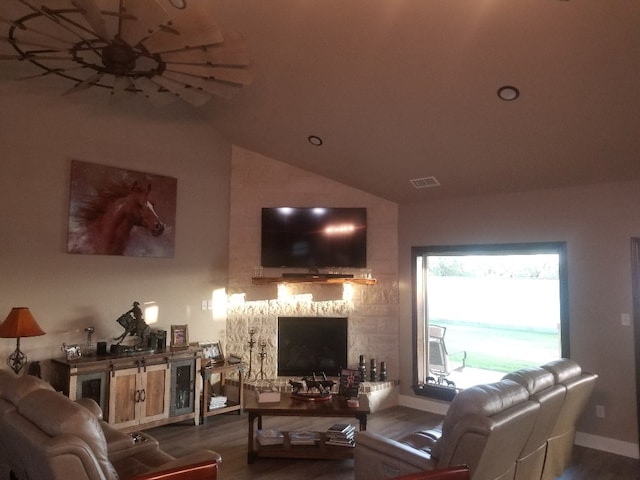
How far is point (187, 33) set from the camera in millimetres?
2744

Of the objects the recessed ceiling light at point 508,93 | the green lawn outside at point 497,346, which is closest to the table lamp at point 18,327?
the recessed ceiling light at point 508,93

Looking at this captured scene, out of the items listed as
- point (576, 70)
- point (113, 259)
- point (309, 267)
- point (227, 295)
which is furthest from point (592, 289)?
point (113, 259)

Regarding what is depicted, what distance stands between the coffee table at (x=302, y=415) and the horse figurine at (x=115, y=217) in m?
2.38

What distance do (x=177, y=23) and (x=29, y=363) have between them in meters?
3.48

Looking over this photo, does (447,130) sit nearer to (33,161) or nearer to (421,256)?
(421,256)

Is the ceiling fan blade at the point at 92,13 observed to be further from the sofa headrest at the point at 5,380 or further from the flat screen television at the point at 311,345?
the flat screen television at the point at 311,345

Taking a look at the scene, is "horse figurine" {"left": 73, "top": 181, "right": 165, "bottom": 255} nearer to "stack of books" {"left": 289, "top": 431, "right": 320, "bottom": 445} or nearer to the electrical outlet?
"stack of books" {"left": 289, "top": 431, "right": 320, "bottom": 445}

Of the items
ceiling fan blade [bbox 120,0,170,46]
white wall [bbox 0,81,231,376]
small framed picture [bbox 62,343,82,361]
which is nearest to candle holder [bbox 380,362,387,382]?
white wall [bbox 0,81,231,376]

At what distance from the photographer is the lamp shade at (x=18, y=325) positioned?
379 cm

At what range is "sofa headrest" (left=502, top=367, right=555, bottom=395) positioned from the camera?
2783 millimetres

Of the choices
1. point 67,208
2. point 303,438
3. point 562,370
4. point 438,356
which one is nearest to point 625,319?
point 562,370

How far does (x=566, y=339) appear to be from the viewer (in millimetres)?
Result: 4582

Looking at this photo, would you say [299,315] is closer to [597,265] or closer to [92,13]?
[597,265]

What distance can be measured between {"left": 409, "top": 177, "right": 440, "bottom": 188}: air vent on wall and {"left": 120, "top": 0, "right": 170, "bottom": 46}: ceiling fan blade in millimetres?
3348
